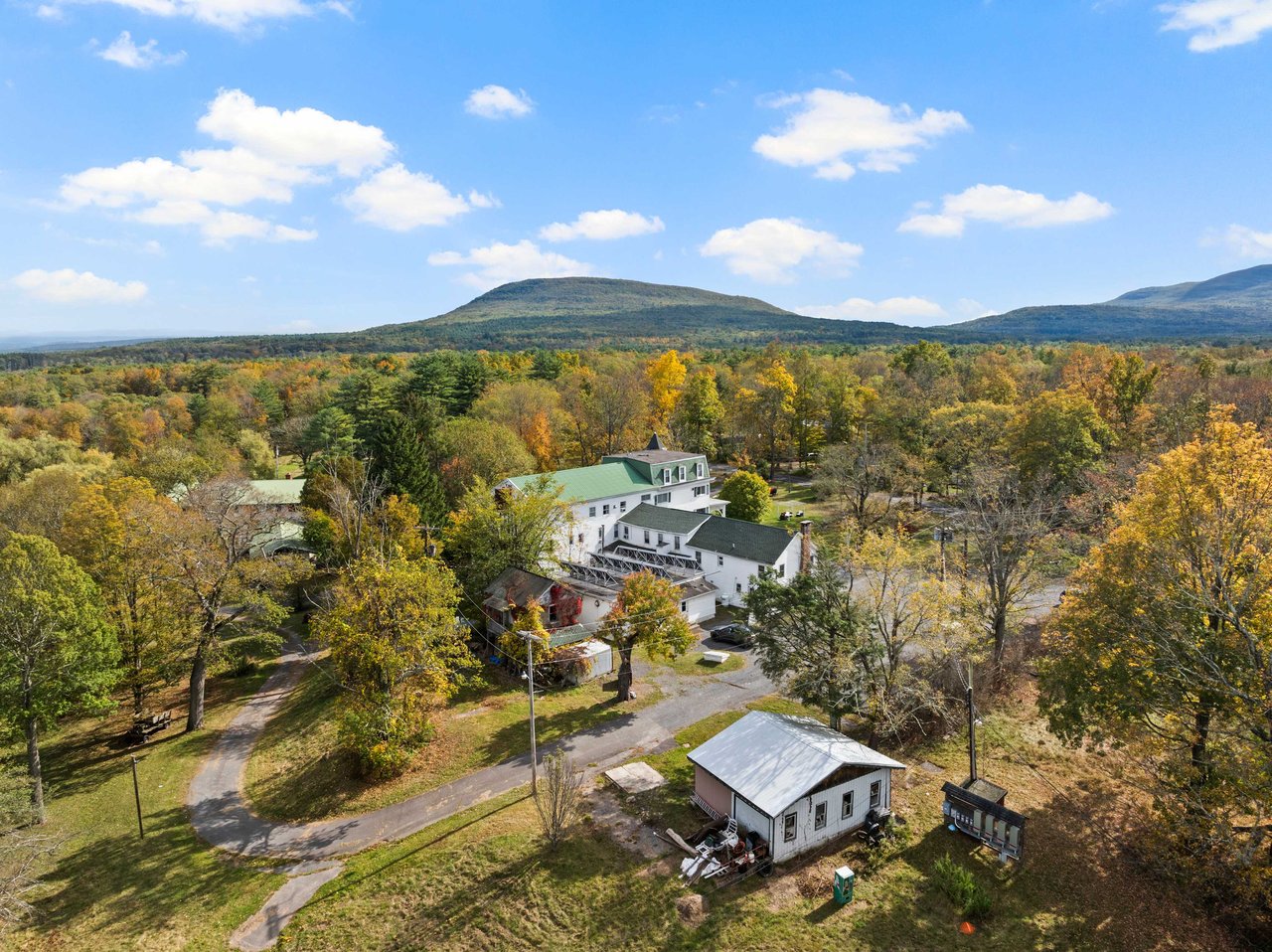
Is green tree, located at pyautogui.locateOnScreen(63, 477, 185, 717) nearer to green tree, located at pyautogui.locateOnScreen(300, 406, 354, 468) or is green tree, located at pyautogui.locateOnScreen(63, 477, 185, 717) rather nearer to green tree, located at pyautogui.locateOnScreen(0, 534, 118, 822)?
green tree, located at pyautogui.locateOnScreen(0, 534, 118, 822)

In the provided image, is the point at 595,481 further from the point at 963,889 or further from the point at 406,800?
the point at 963,889

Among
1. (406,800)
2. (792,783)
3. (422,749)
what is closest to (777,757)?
(792,783)

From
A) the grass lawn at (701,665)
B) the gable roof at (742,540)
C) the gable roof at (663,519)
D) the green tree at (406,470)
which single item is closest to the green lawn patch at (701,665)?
the grass lawn at (701,665)

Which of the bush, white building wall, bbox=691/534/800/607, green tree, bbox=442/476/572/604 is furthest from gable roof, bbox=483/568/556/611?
the bush

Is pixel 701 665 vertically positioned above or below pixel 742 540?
below

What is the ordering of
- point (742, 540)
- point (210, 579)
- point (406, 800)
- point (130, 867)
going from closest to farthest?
point (130, 867), point (406, 800), point (210, 579), point (742, 540)

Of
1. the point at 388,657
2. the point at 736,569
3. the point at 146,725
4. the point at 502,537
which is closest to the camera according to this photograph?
the point at 388,657

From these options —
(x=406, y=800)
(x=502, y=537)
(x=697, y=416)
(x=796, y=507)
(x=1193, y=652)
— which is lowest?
(x=406, y=800)

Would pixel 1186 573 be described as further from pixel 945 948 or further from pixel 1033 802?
pixel 945 948

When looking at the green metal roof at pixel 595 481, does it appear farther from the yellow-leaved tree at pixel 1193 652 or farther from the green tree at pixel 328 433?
the yellow-leaved tree at pixel 1193 652
